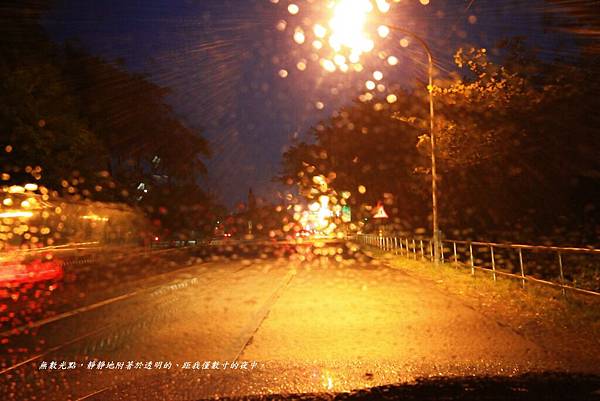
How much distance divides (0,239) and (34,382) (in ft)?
42.4

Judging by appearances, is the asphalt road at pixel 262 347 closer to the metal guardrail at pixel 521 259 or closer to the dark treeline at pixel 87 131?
the metal guardrail at pixel 521 259

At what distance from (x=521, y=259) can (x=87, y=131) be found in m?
27.1

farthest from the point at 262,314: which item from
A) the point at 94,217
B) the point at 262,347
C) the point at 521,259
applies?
the point at 94,217

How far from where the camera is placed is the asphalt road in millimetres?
5879

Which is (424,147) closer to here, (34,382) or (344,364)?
(344,364)

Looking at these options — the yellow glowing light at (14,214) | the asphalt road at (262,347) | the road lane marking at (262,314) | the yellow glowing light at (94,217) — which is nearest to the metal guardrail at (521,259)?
the asphalt road at (262,347)

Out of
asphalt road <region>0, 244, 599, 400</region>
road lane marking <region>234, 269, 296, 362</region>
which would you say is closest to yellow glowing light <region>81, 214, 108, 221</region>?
road lane marking <region>234, 269, 296, 362</region>

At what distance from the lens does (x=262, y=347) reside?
25.5ft

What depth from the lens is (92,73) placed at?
4222 centimetres

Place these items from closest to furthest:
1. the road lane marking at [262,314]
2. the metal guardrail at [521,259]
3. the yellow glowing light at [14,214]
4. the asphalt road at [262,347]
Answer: the asphalt road at [262,347]
the road lane marking at [262,314]
the metal guardrail at [521,259]
the yellow glowing light at [14,214]

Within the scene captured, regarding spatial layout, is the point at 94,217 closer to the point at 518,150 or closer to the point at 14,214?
the point at 14,214

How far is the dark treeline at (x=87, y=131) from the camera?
28266 millimetres

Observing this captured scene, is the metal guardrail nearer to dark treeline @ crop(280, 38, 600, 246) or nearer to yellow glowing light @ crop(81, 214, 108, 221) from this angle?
dark treeline @ crop(280, 38, 600, 246)

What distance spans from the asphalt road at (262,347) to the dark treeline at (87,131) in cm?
1825
